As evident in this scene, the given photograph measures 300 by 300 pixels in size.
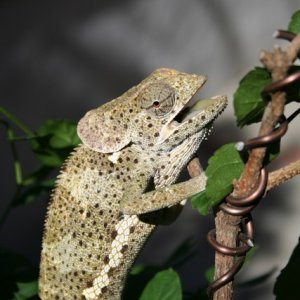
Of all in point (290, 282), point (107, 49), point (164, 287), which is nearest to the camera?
point (290, 282)

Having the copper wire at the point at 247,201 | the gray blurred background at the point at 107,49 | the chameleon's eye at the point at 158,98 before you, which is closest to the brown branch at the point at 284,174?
the copper wire at the point at 247,201

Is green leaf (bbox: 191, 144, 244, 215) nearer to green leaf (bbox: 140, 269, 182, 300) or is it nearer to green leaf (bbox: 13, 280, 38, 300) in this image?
green leaf (bbox: 140, 269, 182, 300)

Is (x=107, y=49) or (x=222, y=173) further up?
(x=222, y=173)

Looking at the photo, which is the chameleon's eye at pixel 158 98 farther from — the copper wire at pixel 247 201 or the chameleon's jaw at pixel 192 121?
the copper wire at pixel 247 201

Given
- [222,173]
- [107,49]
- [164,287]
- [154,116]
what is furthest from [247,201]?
[107,49]

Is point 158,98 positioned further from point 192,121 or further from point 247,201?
point 247,201

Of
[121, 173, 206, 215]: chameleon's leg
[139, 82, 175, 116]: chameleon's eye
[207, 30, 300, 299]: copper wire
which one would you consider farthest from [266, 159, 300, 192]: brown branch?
[139, 82, 175, 116]: chameleon's eye
